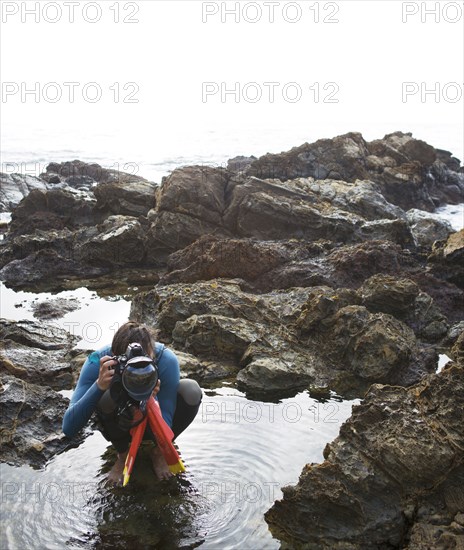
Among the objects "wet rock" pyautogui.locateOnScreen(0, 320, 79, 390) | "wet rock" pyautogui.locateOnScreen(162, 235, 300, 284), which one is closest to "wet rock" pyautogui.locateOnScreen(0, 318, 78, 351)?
"wet rock" pyautogui.locateOnScreen(0, 320, 79, 390)

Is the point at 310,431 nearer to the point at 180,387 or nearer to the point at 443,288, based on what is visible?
the point at 180,387

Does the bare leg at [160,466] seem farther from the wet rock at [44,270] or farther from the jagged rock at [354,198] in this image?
the jagged rock at [354,198]

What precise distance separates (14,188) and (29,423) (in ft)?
65.8

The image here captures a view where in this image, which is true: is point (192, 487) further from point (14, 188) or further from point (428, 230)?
point (14, 188)

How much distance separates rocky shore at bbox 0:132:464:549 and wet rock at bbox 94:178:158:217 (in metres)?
0.04

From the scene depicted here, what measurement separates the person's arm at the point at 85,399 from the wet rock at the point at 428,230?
35.3 ft

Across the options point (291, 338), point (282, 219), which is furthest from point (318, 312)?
point (282, 219)

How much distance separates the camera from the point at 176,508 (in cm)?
458

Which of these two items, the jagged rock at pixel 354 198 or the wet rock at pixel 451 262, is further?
the jagged rock at pixel 354 198

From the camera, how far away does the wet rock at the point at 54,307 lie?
9.61 metres

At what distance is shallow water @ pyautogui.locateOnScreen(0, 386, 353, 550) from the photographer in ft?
14.0

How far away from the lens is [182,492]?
4801 millimetres

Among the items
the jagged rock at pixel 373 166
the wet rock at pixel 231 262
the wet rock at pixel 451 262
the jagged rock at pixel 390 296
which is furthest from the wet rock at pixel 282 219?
the jagged rock at pixel 373 166

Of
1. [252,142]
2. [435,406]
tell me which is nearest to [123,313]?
[435,406]
